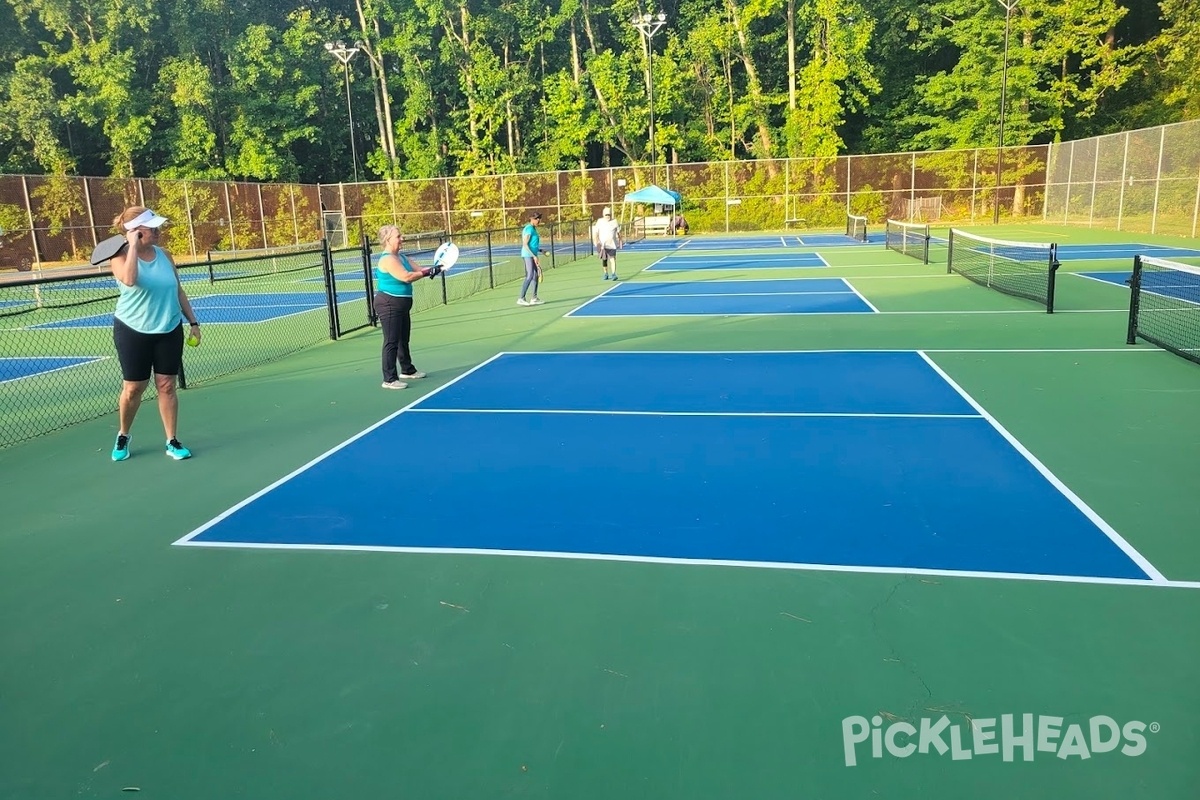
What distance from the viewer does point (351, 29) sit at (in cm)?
5822

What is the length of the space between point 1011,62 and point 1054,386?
4544 centimetres

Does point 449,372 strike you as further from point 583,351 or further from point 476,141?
point 476,141

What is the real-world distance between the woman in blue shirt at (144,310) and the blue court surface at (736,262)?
59.5 feet

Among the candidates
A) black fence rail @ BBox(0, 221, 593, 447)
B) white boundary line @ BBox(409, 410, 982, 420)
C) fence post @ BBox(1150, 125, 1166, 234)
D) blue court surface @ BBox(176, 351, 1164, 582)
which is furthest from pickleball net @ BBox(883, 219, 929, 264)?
white boundary line @ BBox(409, 410, 982, 420)

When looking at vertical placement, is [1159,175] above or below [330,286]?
above

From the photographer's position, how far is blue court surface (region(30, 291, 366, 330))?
17094 mm

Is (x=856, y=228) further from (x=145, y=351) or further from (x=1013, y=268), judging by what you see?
(x=145, y=351)

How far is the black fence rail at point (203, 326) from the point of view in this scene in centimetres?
952

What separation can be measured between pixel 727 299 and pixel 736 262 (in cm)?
939

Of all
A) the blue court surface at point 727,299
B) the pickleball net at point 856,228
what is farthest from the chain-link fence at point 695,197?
the blue court surface at point 727,299

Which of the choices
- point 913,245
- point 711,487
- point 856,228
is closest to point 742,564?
point 711,487

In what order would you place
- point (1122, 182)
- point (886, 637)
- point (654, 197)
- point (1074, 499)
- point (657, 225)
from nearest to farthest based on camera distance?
point (886, 637) < point (1074, 499) < point (1122, 182) < point (654, 197) < point (657, 225)

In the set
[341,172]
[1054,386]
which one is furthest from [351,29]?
[1054,386]

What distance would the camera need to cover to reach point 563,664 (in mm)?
3924
